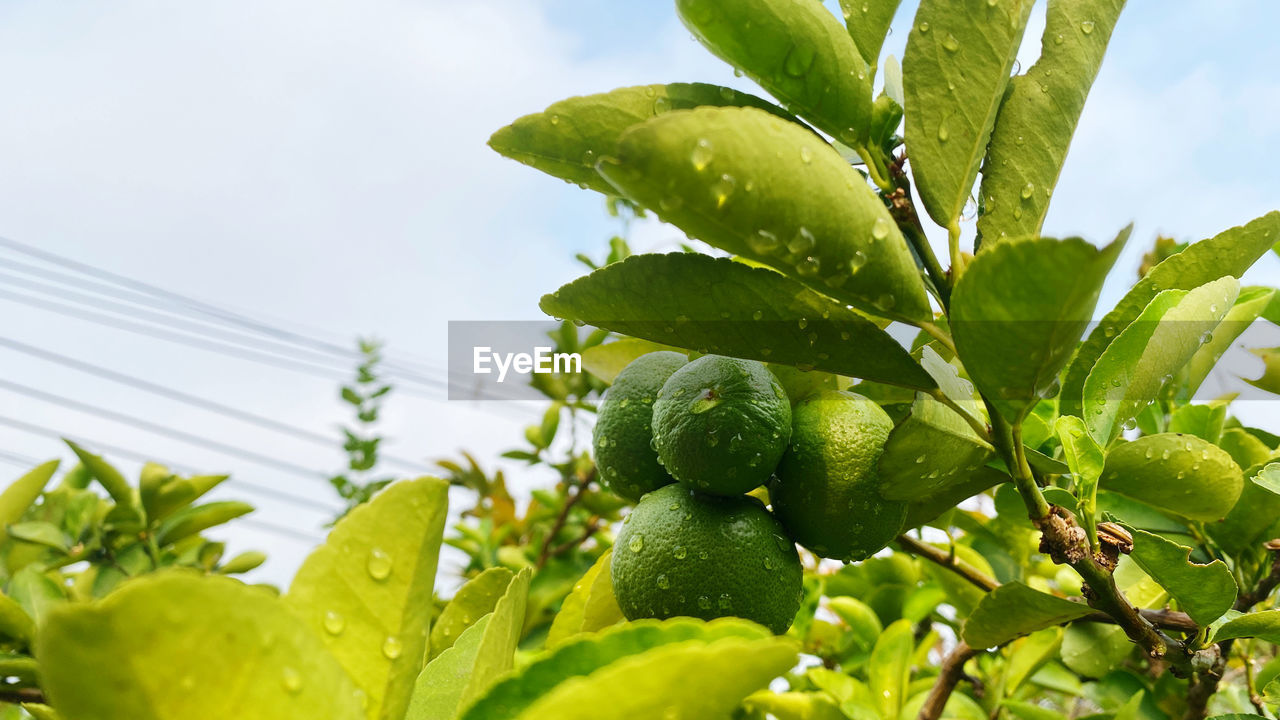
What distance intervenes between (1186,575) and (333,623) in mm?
680

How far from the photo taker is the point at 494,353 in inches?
47.1

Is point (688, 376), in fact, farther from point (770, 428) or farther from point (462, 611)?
point (462, 611)

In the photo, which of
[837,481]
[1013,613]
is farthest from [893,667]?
[837,481]

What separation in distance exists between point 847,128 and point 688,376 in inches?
10.1

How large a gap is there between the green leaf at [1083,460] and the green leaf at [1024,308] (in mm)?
140

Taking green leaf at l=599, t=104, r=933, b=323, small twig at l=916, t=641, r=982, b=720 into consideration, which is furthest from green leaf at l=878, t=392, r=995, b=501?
small twig at l=916, t=641, r=982, b=720

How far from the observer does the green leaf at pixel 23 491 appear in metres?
1.92

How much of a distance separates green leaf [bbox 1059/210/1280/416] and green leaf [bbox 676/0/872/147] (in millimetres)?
306

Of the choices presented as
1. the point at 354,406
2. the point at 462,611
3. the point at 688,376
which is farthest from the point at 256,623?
the point at 354,406

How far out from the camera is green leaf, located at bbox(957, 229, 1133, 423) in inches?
18.2

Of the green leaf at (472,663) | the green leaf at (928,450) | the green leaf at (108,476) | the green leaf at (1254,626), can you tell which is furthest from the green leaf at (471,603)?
the green leaf at (108,476)

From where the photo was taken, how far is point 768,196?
475 mm

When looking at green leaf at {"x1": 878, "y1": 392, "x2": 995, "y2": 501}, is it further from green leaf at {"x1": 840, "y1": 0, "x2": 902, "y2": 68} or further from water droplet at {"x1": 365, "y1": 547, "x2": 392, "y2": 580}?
water droplet at {"x1": 365, "y1": 547, "x2": 392, "y2": 580}

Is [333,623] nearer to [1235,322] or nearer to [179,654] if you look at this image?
[179,654]
